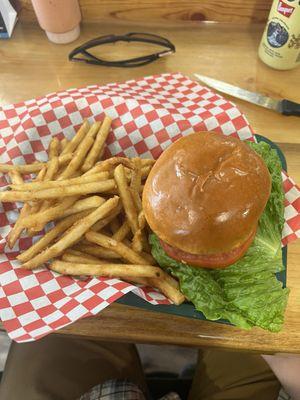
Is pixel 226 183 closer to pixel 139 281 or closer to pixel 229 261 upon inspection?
pixel 229 261

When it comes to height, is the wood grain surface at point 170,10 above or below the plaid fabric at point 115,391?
→ above

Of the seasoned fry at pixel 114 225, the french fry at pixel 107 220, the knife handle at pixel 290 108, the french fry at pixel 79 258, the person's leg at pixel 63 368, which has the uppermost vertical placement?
the knife handle at pixel 290 108

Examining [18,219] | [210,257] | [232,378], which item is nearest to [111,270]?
[210,257]

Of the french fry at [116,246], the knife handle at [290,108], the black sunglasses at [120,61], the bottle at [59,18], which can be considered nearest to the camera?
the french fry at [116,246]

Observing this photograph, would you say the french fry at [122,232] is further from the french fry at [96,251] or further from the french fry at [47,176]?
the french fry at [47,176]

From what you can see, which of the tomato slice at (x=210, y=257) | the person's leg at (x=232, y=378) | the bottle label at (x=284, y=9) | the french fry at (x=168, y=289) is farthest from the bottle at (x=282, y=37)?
the person's leg at (x=232, y=378)

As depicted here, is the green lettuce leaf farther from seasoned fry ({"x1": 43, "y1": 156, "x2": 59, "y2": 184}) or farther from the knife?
the knife

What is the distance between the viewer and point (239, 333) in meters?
1.27

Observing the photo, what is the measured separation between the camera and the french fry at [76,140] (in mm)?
A: 1456

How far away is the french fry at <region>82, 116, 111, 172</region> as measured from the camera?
4.63 ft

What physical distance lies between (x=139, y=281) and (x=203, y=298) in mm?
217

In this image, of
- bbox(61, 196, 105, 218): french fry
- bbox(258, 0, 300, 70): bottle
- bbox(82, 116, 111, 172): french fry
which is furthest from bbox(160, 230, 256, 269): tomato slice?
bbox(258, 0, 300, 70): bottle

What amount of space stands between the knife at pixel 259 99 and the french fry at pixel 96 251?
3.59 ft

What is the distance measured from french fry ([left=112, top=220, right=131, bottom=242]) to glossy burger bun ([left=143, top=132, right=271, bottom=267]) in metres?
0.14
